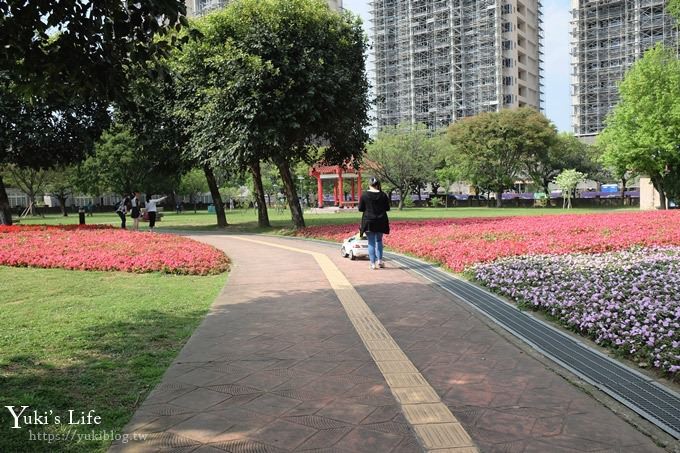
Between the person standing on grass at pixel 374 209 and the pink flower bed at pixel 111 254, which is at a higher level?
the person standing on grass at pixel 374 209

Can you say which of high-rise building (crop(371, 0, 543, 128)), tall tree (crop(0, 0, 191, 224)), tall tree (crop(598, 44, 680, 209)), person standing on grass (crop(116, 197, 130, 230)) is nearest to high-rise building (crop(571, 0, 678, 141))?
high-rise building (crop(371, 0, 543, 128))

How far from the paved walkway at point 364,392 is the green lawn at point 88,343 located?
0.24 meters

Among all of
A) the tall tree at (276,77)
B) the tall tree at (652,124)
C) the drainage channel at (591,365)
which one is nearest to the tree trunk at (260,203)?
the tall tree at (276,77)

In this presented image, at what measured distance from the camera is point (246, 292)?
8.60 meters

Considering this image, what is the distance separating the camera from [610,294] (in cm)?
681

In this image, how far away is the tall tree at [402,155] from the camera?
49188mm

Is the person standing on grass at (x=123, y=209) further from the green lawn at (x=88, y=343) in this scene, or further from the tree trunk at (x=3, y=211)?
the green lawn at (x=88, y=343)

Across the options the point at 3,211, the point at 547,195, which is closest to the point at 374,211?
the point at 3,211

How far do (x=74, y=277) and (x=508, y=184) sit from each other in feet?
159

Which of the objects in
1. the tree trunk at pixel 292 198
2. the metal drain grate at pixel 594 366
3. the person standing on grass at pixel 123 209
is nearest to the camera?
the metal drain grate at pixel 594 366

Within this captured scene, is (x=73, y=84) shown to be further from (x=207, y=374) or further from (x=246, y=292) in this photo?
(x=246, y=292)

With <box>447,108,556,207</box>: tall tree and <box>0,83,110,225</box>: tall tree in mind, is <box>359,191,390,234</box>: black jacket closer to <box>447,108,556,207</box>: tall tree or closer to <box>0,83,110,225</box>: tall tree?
<box>0,83,110,225</box>: tall tree

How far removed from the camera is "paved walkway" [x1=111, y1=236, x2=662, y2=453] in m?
3.44

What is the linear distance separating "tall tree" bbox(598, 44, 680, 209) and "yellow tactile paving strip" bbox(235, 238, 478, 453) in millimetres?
31543
